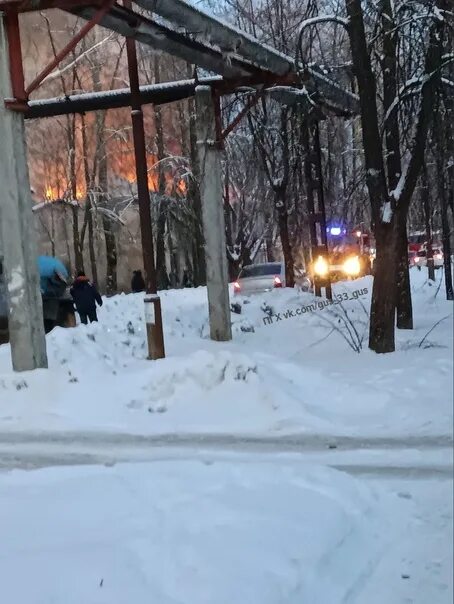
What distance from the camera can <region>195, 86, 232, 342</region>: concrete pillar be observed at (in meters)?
13.6

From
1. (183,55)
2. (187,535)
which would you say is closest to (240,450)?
(187,535)

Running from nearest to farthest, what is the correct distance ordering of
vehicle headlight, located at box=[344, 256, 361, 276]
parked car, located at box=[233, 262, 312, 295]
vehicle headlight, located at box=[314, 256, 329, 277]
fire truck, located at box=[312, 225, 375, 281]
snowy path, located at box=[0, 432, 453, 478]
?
snowy path, located at box=[0, 432, 453, 478], vehicle headlight, located at box=[314, 256, 329, 277], parked car, located at box=[233, 262, 312, 295], fire truck, located at box=[312, 225, 375, 281], vehicle headlight, located at box=[344, 256, 361, 276]

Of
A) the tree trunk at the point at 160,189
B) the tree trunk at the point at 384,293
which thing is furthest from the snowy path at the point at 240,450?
the tree trunk at the point at 160,189

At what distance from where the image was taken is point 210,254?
541 inches

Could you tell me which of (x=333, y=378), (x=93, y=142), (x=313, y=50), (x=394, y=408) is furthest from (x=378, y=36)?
(x=93, y=142)

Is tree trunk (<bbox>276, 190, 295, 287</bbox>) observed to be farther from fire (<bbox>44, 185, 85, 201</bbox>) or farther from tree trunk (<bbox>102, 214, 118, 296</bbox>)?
fire (<bbox>44, 185, 85, 201</bbox>)

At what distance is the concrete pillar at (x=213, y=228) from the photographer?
13641 mm

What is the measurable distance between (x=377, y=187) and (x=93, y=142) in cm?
2587

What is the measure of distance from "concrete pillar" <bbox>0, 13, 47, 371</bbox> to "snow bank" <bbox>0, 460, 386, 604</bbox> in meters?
3.95

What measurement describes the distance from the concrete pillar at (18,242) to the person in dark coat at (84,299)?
6.33 meters

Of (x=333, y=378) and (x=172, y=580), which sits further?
(x=333, y=378)

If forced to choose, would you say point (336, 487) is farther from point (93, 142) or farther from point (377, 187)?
point (93, 142)

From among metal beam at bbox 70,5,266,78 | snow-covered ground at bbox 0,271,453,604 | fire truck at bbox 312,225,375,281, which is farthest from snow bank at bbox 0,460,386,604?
fire truck at bbox 312,225,375,281

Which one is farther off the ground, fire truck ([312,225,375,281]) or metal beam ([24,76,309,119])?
metal beam ([24,76,309,119])
